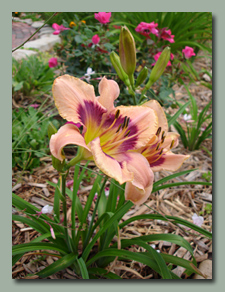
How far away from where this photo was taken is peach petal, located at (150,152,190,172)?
72 centimetres

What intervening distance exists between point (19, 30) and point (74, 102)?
2.02ft

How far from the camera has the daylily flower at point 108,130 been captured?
1.85ft

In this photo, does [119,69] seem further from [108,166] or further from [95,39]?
[95,39]

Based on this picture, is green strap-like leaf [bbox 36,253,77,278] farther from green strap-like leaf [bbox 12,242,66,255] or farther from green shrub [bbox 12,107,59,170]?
green shrub [bbox 12,107,59,170]

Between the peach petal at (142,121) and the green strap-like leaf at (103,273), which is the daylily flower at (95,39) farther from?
the green strap-like leaf at (103,273)

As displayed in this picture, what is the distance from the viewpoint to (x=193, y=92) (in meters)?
2.18

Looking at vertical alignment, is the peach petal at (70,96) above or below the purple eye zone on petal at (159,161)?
above

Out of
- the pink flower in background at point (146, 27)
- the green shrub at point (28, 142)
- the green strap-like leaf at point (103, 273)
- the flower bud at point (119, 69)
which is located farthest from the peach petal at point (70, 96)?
the pink flower in background at point (146, 27)

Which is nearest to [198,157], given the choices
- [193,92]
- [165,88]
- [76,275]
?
[165,88]

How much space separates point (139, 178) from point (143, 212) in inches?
30.2

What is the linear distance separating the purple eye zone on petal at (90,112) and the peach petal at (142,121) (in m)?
0.06

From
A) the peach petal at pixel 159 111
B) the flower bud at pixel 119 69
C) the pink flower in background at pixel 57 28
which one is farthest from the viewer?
the pink flower in background at pixel 57 28

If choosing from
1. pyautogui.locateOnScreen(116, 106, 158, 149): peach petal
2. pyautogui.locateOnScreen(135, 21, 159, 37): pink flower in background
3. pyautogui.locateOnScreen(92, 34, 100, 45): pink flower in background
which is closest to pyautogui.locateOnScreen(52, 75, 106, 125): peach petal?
pyautogui.locateOnScreen(116, 106, 158, 149): peach petal

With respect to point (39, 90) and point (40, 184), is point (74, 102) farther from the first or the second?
point (39, 90)
